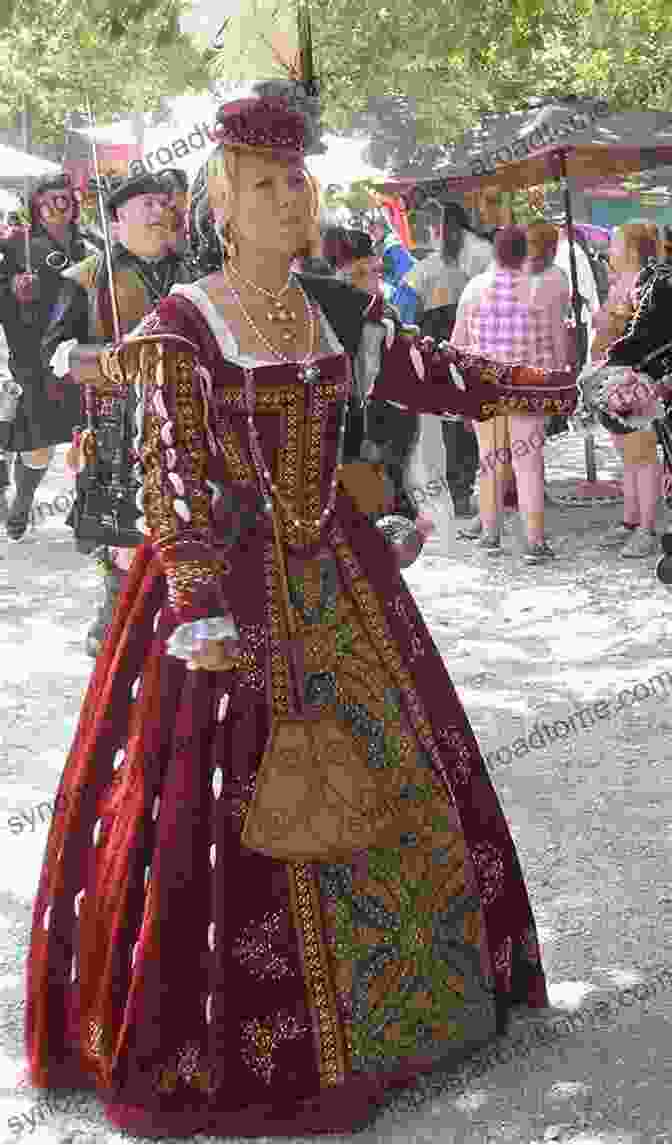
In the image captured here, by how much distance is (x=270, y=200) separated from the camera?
329cm

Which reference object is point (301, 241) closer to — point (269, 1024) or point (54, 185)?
point (269, 1024)

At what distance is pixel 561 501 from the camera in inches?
429

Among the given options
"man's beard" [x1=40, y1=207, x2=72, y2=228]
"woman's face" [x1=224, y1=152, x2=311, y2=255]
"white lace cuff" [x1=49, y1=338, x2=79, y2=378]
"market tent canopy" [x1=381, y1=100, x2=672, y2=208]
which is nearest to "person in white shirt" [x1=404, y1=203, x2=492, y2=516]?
"market tent canopy" [x1=381, y1=100, x2=672, y2=208]

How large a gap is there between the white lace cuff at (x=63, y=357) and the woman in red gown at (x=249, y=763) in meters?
2.58

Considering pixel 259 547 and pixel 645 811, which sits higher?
pixel 259 547

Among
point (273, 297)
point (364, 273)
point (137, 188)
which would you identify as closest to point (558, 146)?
point (364, 273)

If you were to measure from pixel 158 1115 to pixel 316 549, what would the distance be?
1.20 meters

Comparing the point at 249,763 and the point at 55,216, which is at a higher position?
the point at 55,216

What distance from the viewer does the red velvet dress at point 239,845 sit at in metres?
3.26

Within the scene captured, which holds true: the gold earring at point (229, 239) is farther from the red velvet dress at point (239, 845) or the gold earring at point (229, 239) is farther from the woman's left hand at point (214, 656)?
the woman's left hand at point (214, 656)

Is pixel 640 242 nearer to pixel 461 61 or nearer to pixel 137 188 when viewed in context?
pixel 137 188

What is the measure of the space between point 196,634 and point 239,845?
0.48 meters

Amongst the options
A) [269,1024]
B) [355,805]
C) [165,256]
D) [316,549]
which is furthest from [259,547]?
[165,256]

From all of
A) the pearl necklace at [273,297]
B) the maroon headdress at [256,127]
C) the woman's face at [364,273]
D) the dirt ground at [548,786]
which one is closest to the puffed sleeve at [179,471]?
the pearl necklace at [273,297]
